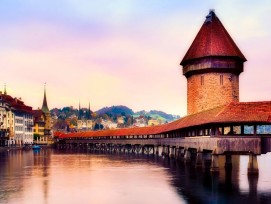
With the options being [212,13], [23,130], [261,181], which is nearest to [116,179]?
[261,181]

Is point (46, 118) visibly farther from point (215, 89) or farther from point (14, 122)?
point (215, 89)

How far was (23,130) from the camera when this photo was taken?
13538 centimetres

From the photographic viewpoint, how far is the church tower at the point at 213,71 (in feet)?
200

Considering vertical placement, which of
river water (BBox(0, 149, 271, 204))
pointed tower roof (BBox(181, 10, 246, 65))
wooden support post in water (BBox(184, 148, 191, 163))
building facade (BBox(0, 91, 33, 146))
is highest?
pointed tower roof (BBox(181, 10, 246, 65))

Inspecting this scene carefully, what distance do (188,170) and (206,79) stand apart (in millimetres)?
22928

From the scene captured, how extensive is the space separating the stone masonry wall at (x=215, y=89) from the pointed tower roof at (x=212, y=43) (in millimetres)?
2635

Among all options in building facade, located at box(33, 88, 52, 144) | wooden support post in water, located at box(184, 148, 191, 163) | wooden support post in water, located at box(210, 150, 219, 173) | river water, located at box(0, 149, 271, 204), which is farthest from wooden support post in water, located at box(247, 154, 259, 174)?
building facade, located at box(33, 88, 52, 144)

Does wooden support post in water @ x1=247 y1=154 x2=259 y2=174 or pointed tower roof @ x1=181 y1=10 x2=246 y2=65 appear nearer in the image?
wooden support post in water @ x1=247 y1=154 x2=259 y2=174

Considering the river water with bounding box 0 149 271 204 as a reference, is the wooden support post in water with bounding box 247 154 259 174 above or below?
above

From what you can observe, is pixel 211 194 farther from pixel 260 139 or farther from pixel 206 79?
pixel 206 79

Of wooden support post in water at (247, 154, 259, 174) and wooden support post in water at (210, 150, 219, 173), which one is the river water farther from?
wooden support post in water at (210, 150, 219, 173)

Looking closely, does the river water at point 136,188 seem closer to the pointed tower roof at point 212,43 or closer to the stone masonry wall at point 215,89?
the stone masonry wall at point 215,89

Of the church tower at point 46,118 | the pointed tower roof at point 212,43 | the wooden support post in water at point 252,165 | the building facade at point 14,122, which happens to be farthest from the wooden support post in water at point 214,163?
the church tower at point 46,118

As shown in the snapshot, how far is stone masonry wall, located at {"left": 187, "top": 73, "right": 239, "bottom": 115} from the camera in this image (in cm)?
6106
